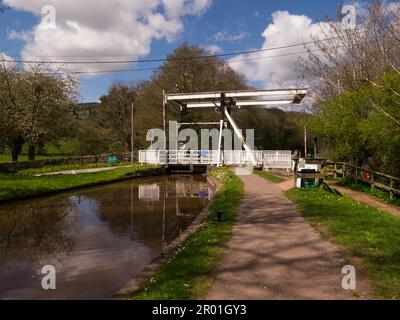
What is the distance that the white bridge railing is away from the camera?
29.2 m

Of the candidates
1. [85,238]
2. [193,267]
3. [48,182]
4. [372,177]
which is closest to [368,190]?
[372,177]

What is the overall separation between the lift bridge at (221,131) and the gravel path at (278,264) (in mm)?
17233

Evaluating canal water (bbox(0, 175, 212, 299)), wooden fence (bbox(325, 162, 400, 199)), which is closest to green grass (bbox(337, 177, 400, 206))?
wooden fence (bbox(325, 162, 400, 199))

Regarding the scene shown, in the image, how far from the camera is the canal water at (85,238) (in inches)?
264

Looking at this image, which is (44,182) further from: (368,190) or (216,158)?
(368,190)

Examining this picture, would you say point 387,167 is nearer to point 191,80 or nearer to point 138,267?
point 138,267

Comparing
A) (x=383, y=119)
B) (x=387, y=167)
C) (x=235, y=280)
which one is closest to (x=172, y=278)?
(x=235, y=280)

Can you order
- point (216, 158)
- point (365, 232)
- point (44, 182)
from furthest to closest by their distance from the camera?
1. point (216, 158)
2. point (44, 182)
3. point (365, 232)

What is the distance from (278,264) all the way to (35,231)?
7320 millimetres

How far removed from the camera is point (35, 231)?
11.0 metres

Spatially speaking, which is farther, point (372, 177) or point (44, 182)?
point (44, 182)

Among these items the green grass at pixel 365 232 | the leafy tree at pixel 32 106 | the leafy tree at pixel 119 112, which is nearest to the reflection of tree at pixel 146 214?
the green grass at pixel 365 232

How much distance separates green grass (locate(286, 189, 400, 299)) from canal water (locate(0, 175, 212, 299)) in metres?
3.78

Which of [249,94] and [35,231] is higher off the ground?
[249,94]
